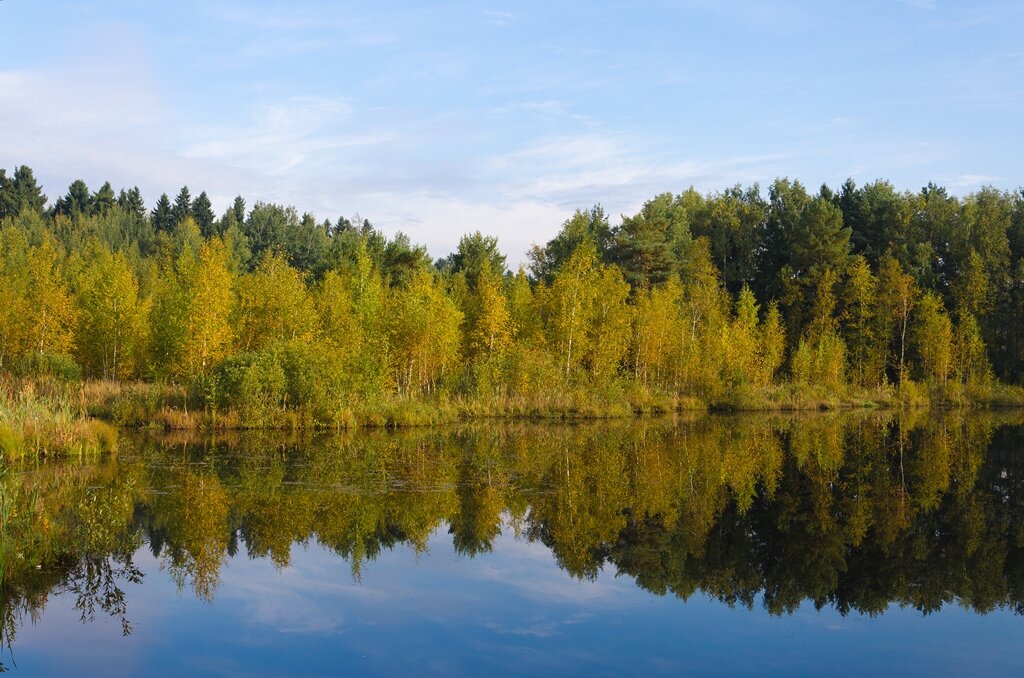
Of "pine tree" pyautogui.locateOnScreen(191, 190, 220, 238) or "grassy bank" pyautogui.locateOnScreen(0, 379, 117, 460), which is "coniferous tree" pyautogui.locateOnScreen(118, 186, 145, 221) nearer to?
"pine tree" pyautogui.locateOnScreen(191, 190, 220, 238)

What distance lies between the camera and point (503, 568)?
11234 mm

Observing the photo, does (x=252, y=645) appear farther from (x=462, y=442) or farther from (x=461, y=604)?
(x=462, y=442)

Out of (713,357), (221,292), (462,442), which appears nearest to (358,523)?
(462,442)

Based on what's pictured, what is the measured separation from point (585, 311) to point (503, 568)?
84.4 feet

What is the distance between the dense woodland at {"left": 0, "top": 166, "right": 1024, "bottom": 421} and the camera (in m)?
28.8

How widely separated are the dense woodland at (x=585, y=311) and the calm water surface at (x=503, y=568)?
9783 millimetres

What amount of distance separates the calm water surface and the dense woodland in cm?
978

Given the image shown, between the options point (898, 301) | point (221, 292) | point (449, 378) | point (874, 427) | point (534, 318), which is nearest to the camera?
point (221, 292)

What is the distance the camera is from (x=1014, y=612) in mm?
9625


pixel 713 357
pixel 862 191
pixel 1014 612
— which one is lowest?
pixel 1014 612

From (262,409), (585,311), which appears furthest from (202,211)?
(262,409)

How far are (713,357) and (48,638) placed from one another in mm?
36074

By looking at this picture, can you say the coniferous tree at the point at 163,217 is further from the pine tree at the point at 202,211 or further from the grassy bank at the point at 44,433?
the grassy bank at the point at 44,433

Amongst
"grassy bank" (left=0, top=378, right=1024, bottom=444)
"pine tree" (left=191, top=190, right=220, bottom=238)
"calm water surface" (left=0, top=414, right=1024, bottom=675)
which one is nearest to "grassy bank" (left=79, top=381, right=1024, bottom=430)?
"grassy bank" (left=0, top=378, right=1024, bottom=444)
